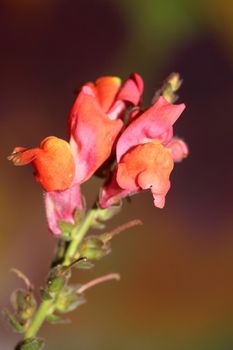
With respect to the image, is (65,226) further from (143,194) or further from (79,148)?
(143,194)

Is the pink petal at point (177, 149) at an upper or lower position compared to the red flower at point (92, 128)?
lower

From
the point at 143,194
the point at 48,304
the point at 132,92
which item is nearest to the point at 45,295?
the point at 48,304

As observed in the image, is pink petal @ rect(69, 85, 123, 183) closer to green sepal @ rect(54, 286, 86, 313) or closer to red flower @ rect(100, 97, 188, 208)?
red flower @ rect(100, 97, 188, 208)

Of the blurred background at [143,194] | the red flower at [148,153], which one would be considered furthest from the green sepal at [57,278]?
the blurred background at [143,194]

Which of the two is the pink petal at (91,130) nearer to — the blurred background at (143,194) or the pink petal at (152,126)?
the pink petal at (152,126)

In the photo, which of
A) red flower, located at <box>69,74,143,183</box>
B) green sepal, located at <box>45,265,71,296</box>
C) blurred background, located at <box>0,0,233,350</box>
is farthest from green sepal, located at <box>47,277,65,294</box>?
Answer: blurred background, located at <box>0,0,233,350</box>

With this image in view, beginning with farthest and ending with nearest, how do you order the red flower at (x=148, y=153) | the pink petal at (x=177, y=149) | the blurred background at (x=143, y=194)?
the blurred background at (x=143, y=194), the pink petal at (x=177, y=149), the red flower at (x=148, y=153)
